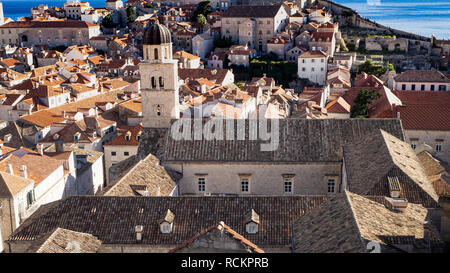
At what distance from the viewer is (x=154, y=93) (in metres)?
29.9

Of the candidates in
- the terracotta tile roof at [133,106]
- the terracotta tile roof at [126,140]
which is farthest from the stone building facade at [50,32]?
the terracotta tile roof at [126,140]

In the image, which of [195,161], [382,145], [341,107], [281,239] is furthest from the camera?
[341,107]

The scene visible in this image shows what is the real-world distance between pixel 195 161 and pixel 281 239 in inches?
373

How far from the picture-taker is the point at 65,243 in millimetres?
16859

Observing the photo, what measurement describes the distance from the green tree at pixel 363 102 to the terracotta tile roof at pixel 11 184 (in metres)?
31.3

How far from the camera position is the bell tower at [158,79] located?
29.3m

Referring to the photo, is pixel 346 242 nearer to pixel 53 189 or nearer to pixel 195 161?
pixel 195 161

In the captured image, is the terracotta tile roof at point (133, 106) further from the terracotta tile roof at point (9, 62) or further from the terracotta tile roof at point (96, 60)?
the terracotta tile roof at point (9, 62)

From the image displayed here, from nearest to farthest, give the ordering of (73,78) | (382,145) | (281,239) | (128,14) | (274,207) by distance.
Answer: (281,239) < (274,207) < (382,145) < (73,78) < (128,14)

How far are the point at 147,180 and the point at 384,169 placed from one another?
10985 mm

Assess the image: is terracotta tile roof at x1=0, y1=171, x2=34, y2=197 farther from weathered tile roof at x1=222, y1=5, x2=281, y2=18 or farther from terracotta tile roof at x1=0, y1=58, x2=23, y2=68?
weathered tile roof at x1=222, y1=5, x2=281, y2=18

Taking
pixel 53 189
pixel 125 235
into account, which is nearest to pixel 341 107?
pixel 53 189
